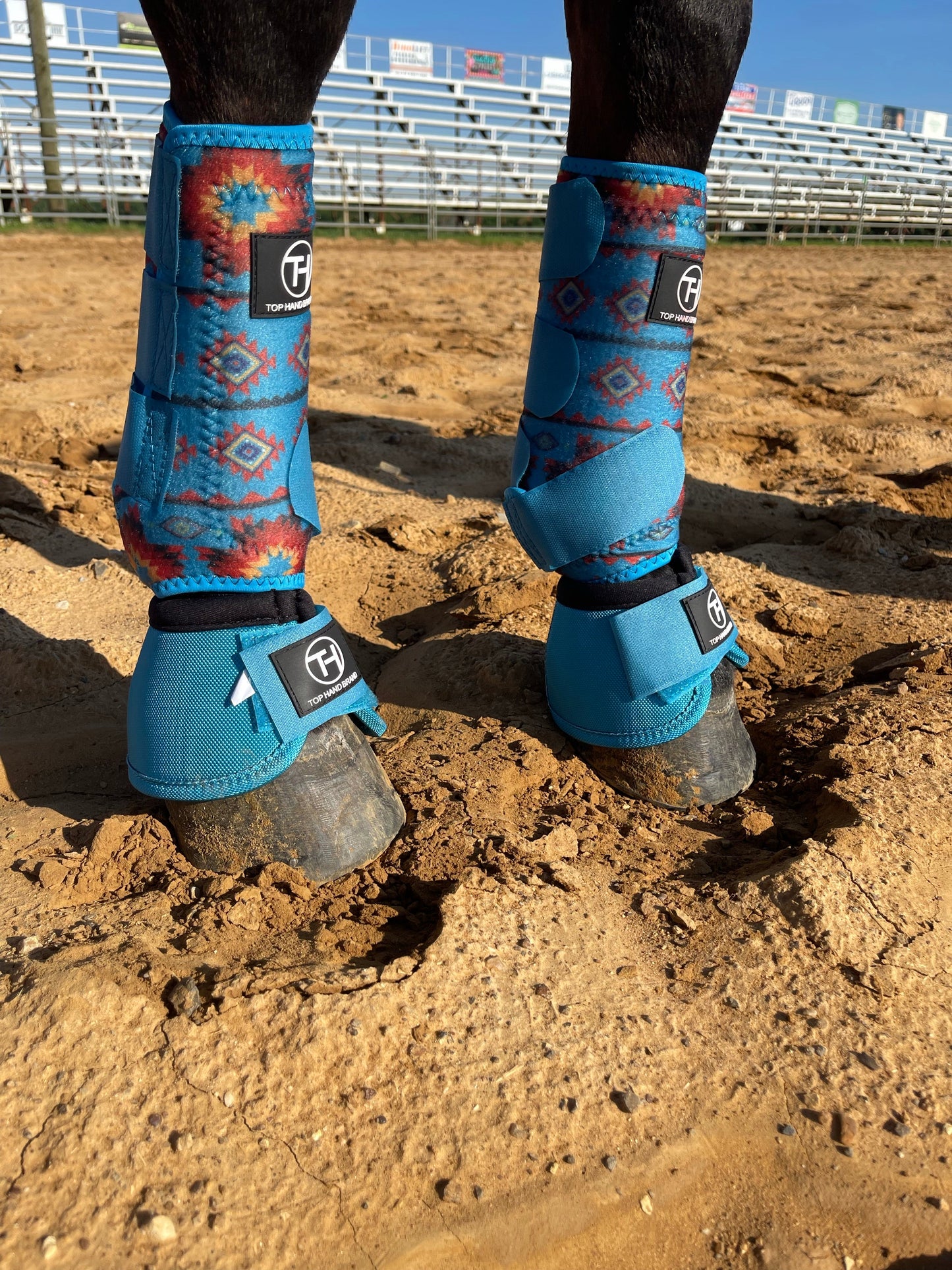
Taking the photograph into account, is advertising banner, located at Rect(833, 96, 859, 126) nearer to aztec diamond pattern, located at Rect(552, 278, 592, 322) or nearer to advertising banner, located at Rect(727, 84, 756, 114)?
advertising banner, located at Rect(727, 84, 756, 114)

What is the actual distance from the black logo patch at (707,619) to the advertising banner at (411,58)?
22820 millimetres

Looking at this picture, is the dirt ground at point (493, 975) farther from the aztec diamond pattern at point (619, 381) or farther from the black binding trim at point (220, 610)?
the aztec diamond pattern at point (619, 381)

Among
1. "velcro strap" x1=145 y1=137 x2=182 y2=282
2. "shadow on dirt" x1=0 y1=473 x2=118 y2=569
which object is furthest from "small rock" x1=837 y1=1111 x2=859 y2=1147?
"shadow on dirt" x1=0 y1=473 x2=118 y2=569

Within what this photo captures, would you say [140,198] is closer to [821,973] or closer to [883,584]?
[883,584]

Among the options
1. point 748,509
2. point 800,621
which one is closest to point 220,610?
point 800,621

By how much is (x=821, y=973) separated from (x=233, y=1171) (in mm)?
609

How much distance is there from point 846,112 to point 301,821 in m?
33.0

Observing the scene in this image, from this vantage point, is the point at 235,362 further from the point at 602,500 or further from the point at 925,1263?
the point at 925,1263

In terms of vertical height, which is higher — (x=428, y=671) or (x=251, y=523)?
(x=251, y=523)

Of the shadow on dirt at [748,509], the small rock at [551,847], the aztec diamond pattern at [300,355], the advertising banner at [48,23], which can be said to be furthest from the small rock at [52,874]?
the advertising banner at [48,23]

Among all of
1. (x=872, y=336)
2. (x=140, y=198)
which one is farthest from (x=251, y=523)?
(x=140, y=198)

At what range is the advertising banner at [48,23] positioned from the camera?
16.5 meters

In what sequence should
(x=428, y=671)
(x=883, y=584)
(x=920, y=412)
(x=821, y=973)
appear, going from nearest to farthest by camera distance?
(x=821, y=973) < (x=428, y=671) < (x=883, y=584) < (x=920, y=412)

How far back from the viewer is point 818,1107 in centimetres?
92
